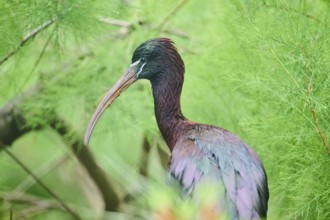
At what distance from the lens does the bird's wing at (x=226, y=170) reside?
8.30ft

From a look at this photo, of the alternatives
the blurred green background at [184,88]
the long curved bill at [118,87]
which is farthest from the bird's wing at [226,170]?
the long curved bill at [118,87]

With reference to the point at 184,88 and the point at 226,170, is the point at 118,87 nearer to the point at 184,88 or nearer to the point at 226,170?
the point at 226,170

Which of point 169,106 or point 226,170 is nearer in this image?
point 226,170

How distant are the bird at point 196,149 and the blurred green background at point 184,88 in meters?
0.14

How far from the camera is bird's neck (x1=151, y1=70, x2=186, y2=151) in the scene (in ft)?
10.0

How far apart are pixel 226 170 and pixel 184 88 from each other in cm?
149

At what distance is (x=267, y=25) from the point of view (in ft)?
9.62

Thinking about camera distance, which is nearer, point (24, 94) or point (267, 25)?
point (267, 25)

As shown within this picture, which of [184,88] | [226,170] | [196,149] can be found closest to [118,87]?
[196,149]

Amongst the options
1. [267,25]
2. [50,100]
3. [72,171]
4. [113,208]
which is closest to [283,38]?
[267,25]

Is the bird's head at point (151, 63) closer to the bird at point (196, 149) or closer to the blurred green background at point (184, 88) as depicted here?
the bird at point (196, 149)

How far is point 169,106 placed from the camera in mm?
3100

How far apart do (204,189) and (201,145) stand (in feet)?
4.92

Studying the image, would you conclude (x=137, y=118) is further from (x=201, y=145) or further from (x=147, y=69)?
(x=201, y=145)
